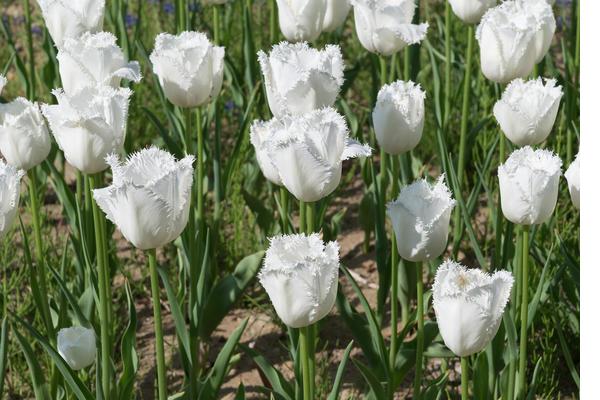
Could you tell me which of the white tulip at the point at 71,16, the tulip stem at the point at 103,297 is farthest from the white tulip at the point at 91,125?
the white tulip at the point at 71,16

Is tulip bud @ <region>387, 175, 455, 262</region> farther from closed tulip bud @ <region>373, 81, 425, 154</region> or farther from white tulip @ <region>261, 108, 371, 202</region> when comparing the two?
closed tulip bud @ <region>373, 81, 425, 154</region>

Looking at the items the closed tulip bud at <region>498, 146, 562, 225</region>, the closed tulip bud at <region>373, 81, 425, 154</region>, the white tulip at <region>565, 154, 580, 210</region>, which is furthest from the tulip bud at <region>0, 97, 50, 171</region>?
the white tulip at <region>565, 154, 580, 210</region>

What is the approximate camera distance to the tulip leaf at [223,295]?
2572 mm

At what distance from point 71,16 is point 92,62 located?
1.18 feet

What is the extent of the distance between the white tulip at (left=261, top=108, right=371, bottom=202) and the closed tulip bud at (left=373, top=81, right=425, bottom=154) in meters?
0.33

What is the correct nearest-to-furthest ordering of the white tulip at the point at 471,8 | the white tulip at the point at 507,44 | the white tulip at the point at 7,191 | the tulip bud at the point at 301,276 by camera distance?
1. the tulip bud at the point at 301,276
2. the white tulip at the point at 7,191
3. the white tulip at the point at 507,44
4. the white tulip at the point at 471,8

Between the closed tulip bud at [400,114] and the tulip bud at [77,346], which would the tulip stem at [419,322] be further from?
the tulip bud at [77,346]

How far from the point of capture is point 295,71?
2045mm

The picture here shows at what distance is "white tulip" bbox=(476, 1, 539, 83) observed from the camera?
2357 millimetres

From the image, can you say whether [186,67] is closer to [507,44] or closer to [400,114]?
[400,114]

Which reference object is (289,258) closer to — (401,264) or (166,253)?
(401,264)

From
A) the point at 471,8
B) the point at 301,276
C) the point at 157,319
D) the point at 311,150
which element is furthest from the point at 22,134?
the point at 471,8

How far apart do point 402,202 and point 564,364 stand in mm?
995

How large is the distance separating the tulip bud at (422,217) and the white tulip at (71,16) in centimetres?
103
